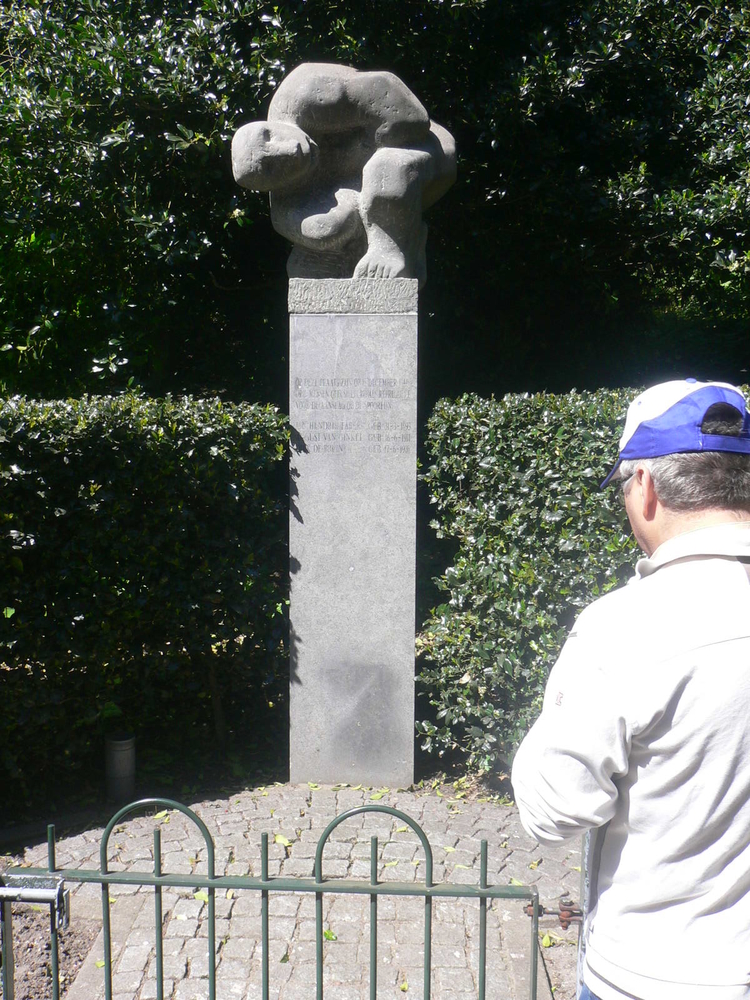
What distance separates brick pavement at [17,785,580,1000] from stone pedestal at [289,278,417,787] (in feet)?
1.18

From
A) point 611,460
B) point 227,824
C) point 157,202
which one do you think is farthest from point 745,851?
point 157,202

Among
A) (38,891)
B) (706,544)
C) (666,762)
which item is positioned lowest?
(38,891)

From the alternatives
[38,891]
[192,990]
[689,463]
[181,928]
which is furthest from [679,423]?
[181,928]

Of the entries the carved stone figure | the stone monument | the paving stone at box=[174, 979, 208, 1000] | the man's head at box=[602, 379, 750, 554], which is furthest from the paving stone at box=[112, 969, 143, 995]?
the carved stone figure

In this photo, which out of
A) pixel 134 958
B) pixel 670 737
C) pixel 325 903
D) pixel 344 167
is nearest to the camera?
pixel 670 737

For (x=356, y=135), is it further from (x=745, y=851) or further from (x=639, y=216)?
(x=745, y=851)

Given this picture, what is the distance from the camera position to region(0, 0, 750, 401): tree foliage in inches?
261

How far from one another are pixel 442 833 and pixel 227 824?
44.1 inches

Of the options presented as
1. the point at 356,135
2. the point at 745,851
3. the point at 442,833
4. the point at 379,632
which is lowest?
the point at 442,833

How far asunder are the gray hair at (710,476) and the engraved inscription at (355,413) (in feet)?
10.8

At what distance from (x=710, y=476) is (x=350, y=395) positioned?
3443 millimetres

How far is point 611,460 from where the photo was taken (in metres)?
4.34

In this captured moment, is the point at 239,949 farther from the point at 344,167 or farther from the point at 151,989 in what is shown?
the point at 344,167

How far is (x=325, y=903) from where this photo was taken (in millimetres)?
3766
